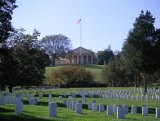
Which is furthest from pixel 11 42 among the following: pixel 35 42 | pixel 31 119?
pixel 31 119

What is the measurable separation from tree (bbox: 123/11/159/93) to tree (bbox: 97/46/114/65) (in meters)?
111

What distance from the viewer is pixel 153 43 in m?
58.4

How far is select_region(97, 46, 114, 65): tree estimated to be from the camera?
172600 mm

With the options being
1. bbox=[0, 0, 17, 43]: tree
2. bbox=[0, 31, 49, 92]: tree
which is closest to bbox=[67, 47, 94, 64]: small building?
bbox=[0, 31, 49, 92]: tree

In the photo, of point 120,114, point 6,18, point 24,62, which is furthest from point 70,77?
point 120,114

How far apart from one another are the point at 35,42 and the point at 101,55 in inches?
4771

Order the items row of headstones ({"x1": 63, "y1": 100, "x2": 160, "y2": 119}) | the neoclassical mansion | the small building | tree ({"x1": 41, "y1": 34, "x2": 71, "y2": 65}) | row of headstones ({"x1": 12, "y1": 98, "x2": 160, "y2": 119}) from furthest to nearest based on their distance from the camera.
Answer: the small building < the neoclassical mansion < tree ({"x1": 41, "y1": 34, "x2": 71, "y2": 65}) < row of headstones ({"x1": 63, "y1": 100, "x2": 160, "y2": 119}) < row of headstones ({"x1": 12, "y1": 98, "x2": 160, "y2": 119})

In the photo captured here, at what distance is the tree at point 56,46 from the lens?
15512 cm

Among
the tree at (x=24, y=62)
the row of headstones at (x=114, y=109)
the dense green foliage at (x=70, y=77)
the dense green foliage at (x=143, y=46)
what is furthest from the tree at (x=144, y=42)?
the dense green foliage at (x=70, y=77)

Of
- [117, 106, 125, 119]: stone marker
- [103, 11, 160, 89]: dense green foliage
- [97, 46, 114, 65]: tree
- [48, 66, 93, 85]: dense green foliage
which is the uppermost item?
[97, 46, 114, 65]: tree

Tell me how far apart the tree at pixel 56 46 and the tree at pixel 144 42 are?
96886 mm

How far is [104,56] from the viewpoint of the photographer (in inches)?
6919

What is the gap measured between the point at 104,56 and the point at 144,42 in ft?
387

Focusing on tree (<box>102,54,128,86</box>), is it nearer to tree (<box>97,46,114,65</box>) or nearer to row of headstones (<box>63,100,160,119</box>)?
tree (<box>97,46,114,65</box>)
